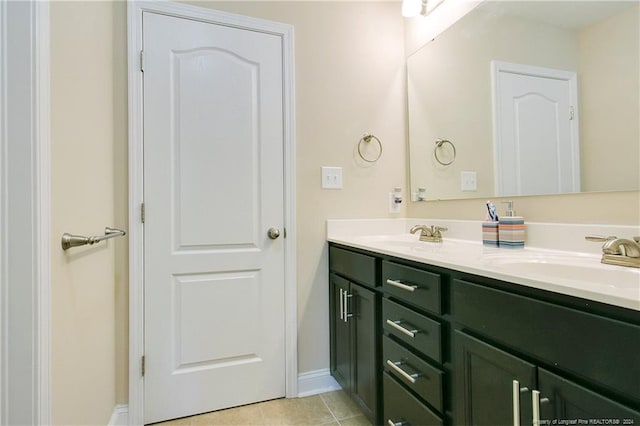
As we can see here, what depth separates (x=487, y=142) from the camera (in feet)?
5.19

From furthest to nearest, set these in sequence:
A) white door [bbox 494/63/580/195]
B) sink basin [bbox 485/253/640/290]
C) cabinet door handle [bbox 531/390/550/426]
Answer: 1. white door [bbox 494/63/580/195]
2. sink basin [bbox 485/253/640/290]
3. cabinet door handle [bbox 531/390/550/426]

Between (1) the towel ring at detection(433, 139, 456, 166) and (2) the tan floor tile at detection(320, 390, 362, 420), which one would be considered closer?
(2) the tan floor tile at detection(320, 390, 362, 420)

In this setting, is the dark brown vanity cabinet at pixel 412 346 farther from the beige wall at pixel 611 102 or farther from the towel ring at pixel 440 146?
the towel ring at pixel 440 146

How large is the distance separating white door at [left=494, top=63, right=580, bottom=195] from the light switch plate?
0.81 metres

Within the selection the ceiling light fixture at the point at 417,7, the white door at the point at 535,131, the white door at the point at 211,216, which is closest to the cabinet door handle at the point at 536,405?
the white door at the point at 535,131

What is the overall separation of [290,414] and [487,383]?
3.73ft

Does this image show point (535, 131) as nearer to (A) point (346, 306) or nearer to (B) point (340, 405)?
(A) point (346, 306)


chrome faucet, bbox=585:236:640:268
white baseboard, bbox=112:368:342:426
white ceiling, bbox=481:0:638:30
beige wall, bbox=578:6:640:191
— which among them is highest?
white ceiling, bbox=481:0:638:30

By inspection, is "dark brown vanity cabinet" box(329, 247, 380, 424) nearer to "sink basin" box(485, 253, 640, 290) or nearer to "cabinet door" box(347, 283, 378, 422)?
"cabinet door" box(347, 283, 378, 422)

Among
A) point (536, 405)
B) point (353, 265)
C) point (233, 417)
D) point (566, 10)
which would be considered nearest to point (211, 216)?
point (353, 265)

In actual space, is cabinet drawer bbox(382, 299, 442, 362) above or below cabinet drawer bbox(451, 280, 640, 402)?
below

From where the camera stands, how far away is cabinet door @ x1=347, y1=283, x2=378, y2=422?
4.52ft

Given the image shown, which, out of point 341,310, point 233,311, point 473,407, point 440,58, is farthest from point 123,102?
point 473,407

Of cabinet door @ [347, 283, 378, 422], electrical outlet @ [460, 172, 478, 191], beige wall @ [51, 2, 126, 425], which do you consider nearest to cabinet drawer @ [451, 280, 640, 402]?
cabinet door @ [347, 283, 378, 422]
